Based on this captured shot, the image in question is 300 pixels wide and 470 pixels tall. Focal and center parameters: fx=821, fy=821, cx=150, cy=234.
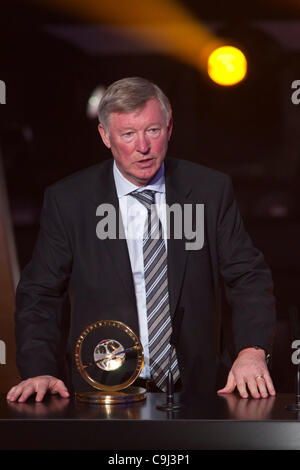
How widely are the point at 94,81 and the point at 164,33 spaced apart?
0.75 meters

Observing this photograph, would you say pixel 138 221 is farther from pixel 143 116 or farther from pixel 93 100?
pixel 93 100

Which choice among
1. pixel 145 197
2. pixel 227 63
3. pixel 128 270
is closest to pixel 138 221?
pixel 145 197

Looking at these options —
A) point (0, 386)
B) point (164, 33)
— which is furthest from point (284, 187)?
point (0, 386)

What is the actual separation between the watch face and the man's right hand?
13 cm

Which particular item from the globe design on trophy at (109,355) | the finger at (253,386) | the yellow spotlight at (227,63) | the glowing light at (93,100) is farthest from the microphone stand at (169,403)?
the glowing light at (93,100)

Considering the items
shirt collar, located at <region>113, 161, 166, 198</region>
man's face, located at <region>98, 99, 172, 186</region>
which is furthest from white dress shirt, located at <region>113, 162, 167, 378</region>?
man's face, located at <region>98, 99, 172, 186</region>

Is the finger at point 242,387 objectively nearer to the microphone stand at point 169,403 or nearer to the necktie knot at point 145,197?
the microphone stand at point 169,403

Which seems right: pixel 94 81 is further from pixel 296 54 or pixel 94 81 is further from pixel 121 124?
pixel 121 124

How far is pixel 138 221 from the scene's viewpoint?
10.2ft

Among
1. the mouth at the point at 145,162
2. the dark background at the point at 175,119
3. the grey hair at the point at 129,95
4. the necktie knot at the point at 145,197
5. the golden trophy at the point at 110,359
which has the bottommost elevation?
the golden trophy at the point at 110,359

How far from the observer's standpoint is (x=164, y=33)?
23.8 feet

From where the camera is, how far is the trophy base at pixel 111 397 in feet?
7.96

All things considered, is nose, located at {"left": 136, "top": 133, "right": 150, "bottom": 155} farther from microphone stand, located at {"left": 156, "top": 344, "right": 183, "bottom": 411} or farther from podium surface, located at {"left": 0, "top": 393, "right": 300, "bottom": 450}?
podium surface, located at {"left": 0, "top": 393, "right": 300, "bottom": 450}

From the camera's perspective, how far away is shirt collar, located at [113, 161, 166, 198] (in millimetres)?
3107
